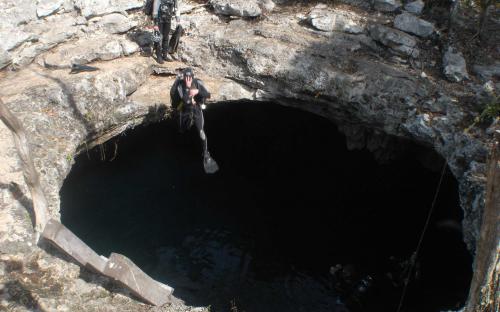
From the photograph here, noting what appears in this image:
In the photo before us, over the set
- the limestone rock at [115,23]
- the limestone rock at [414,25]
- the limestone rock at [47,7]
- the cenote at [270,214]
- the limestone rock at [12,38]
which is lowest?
the cenote at [270,214]

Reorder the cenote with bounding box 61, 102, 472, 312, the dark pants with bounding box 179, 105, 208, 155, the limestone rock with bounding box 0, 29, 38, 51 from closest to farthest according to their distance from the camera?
1. the dark pants with bounding box 179, 105, 208, 155
2. the cenote with bounding box 61, 102, 472, 312
3. the limestone rock with bounding box 0, 29, 38, 51

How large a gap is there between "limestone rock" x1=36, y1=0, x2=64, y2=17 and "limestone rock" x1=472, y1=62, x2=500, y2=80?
9.80 metres

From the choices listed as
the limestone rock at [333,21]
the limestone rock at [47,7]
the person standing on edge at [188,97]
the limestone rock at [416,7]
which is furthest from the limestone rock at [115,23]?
the limestone rock at [416,7]

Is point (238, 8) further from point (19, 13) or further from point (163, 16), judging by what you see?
point (19, 13)

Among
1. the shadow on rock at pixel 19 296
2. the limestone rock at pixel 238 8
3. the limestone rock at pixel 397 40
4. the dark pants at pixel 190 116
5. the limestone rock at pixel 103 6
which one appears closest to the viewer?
the shadow on rock at pixel 19 296

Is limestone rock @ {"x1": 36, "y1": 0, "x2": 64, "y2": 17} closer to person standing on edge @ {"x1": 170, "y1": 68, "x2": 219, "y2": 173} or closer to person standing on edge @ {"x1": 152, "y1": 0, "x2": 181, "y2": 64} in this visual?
person standing on edge @ {"x1": 152, "y1": 0, "x2": 181, "y2": 64}

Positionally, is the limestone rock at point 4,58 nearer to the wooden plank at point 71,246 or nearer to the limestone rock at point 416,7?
the wooden plank at point 71,246

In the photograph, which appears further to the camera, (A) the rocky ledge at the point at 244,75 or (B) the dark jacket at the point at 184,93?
(B) the dark jacket at the point at 184,93

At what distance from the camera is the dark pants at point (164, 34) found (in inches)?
449

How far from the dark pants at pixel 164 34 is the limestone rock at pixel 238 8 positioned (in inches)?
69.0

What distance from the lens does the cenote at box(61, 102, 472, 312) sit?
10.5 meters

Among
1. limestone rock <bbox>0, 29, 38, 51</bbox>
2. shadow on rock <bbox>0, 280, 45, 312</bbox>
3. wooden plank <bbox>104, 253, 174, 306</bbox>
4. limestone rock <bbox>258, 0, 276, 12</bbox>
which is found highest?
limestone rock <bbox>258, 0, 276, 12</bbox>

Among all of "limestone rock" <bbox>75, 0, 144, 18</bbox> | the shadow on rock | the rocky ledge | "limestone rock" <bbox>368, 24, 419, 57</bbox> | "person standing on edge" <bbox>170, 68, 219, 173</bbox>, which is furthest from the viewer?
"limestone rock" <bbox>75, 0, 144, 18</bbox>

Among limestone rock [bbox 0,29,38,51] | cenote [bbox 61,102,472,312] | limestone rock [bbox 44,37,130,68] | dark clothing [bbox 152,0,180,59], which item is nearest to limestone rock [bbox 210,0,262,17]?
dark clothing [bbox 152,0,180,59]
